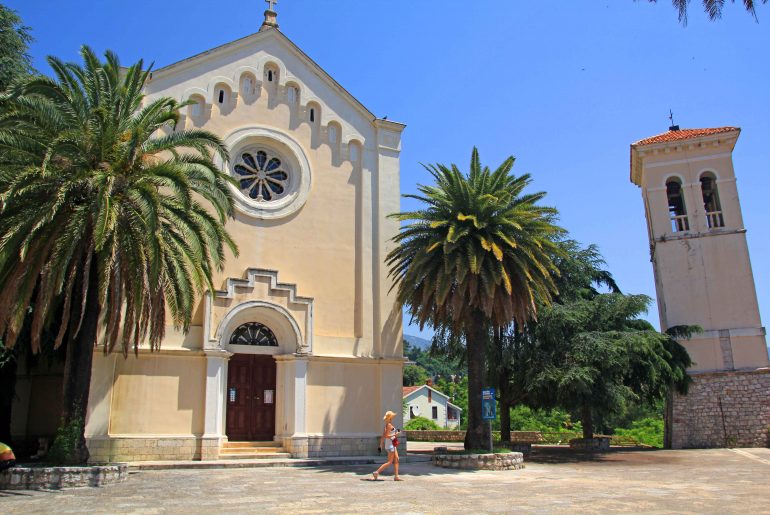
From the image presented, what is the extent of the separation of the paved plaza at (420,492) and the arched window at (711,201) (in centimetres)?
1557

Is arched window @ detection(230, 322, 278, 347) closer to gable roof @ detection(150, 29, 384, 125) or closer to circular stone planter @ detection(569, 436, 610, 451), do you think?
gable roof @ detection(150, 29, 384, 125)

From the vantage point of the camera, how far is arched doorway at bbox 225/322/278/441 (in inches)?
779

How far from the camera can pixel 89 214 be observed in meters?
13.5

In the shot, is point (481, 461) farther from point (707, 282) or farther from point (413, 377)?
point (413, 377)

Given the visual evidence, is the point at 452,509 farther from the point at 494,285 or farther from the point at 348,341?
the point at 348,341

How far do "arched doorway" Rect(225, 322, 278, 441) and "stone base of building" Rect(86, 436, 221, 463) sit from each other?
68.3 inches

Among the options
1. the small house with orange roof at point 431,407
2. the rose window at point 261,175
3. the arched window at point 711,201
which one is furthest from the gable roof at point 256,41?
the small house with orange roof at point 431,407

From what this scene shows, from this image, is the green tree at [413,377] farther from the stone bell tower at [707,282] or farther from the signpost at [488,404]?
the signpost at [488,404]

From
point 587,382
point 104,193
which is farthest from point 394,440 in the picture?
point 587,382

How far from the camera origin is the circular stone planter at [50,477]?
40.8ft

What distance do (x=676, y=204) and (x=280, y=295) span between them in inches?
872

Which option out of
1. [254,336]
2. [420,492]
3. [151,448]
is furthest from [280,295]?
[420,492]

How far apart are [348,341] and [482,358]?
179 inches

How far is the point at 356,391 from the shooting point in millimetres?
20781
